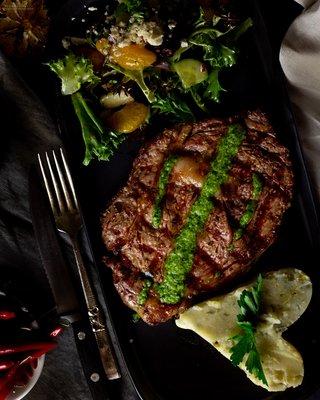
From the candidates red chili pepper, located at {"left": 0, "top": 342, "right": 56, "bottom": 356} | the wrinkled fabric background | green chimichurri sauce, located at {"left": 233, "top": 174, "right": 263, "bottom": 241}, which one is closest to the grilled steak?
green chimichurri sauce, located at {"left": 233, "top": 174, "right": 263, "bottom": 241}

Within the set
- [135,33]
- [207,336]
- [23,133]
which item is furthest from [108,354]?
[135,33]

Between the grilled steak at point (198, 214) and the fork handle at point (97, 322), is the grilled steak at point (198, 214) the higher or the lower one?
the higher one

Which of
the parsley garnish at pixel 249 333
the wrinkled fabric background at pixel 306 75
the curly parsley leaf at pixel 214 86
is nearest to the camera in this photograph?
the parsley garnish at pixel 249 333

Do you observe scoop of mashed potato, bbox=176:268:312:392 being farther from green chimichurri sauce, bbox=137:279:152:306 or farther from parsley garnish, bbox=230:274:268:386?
green chimichurri sauce, bbox=137:279:152:306

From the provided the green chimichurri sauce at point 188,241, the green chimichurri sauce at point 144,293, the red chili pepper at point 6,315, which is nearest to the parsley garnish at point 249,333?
the green chimichurri sauce at point 188,241

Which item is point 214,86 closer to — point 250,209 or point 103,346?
point 250,209

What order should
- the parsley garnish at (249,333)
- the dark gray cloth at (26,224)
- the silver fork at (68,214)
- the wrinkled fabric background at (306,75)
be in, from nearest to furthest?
1. the parsley garnish at (249,333)
2. the wrinkled fabric background at (306,75)
3. the silver fork at (68,214)
4. the dark gray cloth at (26,224)

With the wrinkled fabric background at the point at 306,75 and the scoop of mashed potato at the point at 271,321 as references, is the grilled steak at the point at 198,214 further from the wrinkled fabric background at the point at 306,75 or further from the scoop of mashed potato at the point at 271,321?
the wrinkled fabric background at the point at 306,75
